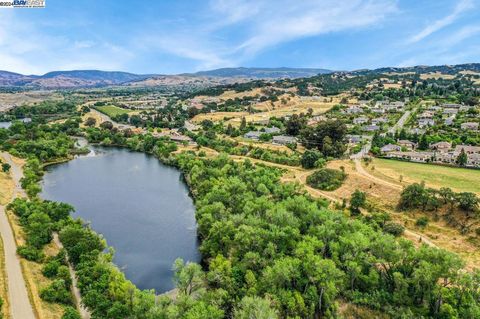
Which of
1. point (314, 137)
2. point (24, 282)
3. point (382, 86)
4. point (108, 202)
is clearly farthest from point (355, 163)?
point (382, 86)

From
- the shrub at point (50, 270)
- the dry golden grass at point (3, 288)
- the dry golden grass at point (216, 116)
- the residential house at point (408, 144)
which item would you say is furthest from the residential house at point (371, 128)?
the dry golden grass at point (3, 288)

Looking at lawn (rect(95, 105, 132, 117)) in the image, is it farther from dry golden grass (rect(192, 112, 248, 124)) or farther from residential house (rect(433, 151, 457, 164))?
residential house (rect(433, 151, 457, 164))

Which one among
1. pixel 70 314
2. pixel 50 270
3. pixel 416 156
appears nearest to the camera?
pixel 70 314

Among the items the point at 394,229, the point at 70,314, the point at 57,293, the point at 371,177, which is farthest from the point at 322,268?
the point at 371,177

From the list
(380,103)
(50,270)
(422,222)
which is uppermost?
(380,103)

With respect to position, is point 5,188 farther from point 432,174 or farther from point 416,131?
point 416,131

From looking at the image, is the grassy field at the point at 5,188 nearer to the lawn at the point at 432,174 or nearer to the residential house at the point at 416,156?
the lawn at the point at 432,174

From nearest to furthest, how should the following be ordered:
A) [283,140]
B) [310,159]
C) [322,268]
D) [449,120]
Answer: [322,268], [310,159], [283,140], [449,120]

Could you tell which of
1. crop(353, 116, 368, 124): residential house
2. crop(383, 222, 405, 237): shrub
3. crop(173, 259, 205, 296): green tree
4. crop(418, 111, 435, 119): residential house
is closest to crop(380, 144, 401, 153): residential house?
crop(353, 116, 368, 124): residential house
